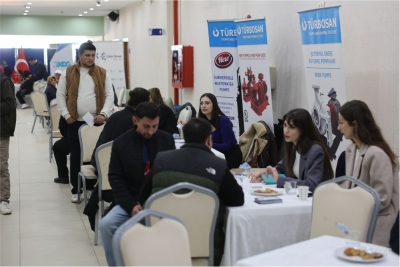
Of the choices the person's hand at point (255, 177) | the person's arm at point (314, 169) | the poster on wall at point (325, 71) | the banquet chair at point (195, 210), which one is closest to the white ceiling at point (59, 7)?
the poster on wall at point (325, 71)

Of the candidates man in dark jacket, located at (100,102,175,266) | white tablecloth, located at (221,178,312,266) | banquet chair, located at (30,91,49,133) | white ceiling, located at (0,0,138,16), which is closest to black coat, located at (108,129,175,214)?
man in dark jacket, located at (100,102,175,266)

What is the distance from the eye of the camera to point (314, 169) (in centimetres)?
410

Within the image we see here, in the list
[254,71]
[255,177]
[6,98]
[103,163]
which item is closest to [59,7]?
[254,71]

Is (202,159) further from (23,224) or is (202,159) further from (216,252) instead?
(23,224)

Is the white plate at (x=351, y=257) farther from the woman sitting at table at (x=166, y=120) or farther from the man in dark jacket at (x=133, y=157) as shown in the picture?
the woman sitting at table at (x=166, y=120)

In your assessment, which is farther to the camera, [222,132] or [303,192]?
[222,132]

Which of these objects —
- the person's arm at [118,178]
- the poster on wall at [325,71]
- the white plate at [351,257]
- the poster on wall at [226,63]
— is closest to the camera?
the white plate at [351,257]

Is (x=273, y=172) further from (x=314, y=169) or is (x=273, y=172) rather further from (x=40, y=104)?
(x=40, y=104)

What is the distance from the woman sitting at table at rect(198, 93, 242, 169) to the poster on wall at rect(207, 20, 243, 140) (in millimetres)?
1317

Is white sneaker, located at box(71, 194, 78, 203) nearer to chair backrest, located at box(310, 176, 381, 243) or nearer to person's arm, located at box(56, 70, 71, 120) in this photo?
person's arm, located at box(56, 70, 71, 120)

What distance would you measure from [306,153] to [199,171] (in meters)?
1.05

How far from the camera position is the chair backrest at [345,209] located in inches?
128

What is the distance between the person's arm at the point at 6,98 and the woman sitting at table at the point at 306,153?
2.68 m

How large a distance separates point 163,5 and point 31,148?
171 inches
